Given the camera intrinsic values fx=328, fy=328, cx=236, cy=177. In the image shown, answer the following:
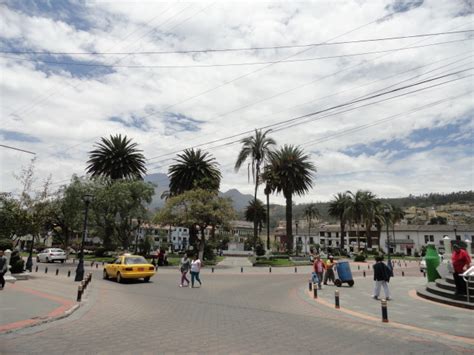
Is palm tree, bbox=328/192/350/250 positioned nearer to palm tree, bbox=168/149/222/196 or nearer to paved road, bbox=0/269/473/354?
palm tree, bbox=168/149/222/196

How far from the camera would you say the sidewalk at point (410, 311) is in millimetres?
8760

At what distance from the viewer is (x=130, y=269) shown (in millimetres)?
18484

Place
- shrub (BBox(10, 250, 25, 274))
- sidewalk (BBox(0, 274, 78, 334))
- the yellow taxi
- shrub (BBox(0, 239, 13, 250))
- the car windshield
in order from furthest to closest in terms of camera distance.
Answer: shrub (BBox(0, 239, 13, 250)) → shrub (BBox(10, 250, 25, 274)) → the car windshield → the yellow taxi → sidewalk (BBox(0, 274, 78, 334))

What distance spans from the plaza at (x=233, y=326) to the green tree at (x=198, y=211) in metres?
17.9

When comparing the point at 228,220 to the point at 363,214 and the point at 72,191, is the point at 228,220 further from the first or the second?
the point at 363,214

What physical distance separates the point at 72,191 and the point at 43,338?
3734cm

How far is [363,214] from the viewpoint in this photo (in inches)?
2491

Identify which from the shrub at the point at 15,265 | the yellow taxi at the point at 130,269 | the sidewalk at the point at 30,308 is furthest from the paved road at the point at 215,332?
the shrub at the point at 15,265

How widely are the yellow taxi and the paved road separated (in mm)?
6463

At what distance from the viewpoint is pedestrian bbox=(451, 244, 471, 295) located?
1193 centimetres

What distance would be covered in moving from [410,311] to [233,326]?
6365 mm

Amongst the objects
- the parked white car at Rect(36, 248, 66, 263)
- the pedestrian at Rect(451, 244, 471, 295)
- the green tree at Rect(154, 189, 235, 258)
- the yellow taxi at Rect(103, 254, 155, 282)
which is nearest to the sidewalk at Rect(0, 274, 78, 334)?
the yellow taxi at Rect(103, 254, 155, 282)

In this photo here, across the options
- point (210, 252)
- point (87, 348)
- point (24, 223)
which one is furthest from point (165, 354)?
point (210, 252)

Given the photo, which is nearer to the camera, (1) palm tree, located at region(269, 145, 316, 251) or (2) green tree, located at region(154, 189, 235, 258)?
(2) green tree, located at region(154, 189, 235, 258)
